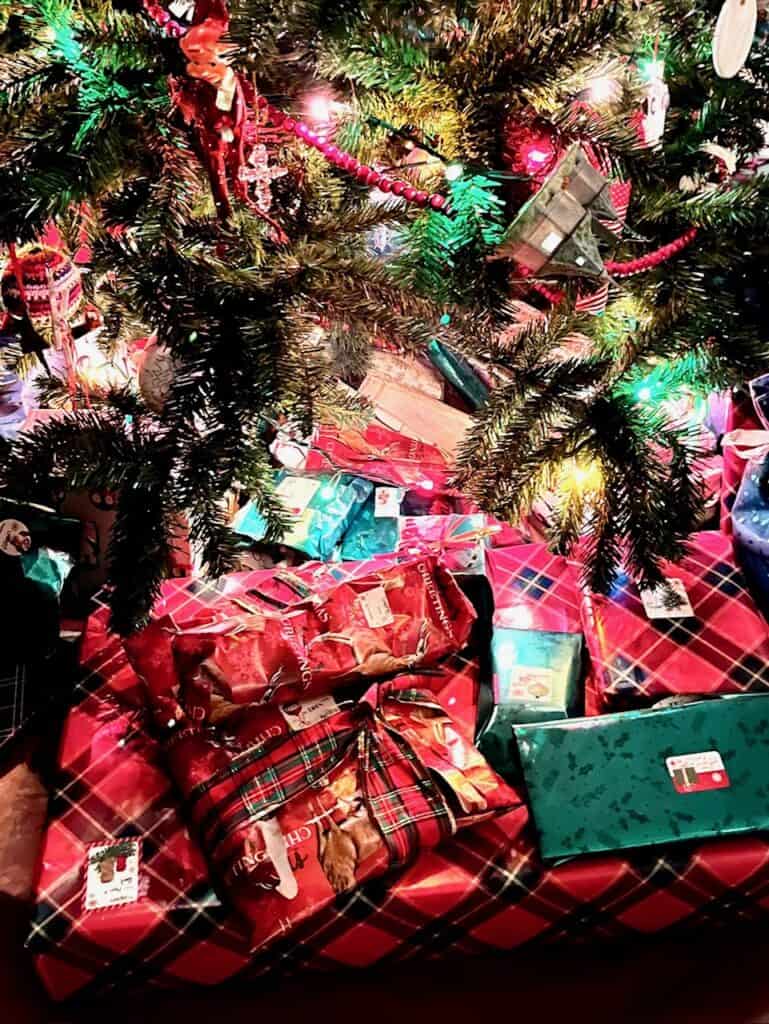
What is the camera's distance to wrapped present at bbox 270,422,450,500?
1.97 m

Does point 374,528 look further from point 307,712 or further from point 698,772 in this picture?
point 698,772

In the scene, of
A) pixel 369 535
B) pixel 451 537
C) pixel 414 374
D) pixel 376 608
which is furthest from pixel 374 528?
pixel 376 608

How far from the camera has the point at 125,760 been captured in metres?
1.32

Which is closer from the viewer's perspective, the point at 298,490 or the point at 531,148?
the point at 531,148

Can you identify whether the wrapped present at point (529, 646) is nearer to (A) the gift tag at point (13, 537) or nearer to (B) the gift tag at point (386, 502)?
(B) the gift tag at point (386, 502)

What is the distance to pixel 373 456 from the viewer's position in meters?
2.01

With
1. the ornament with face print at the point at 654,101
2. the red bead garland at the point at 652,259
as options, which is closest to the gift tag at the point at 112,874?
the red bead garland at the point at 652,259

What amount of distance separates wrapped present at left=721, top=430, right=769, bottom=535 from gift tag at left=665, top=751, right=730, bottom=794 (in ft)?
1.70

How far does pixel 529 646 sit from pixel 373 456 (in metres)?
0.73

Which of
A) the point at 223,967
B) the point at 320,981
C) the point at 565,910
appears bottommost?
the point at 320,981

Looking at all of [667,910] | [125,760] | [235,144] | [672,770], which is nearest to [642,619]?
[672,770]

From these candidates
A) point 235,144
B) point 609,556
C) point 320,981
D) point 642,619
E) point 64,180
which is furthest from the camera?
point 642,619

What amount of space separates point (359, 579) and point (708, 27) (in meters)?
0.92

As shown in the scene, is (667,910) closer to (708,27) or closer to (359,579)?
(359,579)
